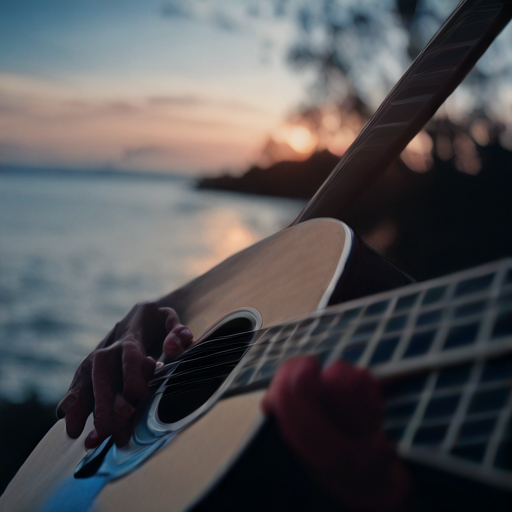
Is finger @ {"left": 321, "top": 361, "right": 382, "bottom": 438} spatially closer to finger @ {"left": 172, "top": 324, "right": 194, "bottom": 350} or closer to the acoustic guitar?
the acoustic guitar

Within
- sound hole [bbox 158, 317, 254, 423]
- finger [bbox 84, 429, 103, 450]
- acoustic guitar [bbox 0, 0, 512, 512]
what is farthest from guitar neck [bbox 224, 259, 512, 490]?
finger [bbox 84, 429, 103, 450]

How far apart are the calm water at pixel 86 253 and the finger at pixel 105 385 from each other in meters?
0.86

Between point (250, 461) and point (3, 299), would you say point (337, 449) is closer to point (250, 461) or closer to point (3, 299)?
point (250, 461)

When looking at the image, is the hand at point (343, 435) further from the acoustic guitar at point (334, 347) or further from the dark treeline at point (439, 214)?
the dark treeline at point (439, 214)

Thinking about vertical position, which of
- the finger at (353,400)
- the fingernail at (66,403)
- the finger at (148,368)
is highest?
the finger at (353,400)

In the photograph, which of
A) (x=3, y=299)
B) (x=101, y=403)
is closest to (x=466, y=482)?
(x=101, y=403)

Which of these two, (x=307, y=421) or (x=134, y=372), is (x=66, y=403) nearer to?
(x=134, y=372)

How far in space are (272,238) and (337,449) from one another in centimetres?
35

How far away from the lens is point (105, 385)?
15.2 inches

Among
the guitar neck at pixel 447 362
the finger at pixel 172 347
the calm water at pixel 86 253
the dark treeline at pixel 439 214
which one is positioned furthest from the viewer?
the calm water at pixel 86 253

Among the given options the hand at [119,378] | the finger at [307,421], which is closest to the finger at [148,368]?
the hand at [119,378]

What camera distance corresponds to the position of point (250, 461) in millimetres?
231

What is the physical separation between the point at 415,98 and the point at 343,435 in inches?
16.9

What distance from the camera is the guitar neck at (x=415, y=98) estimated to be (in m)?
0.41
